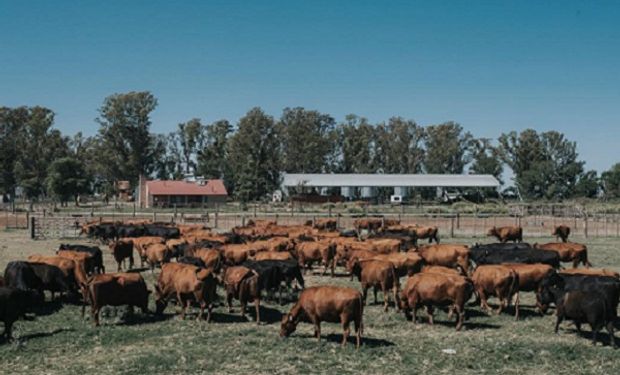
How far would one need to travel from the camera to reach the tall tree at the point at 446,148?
11556 cm

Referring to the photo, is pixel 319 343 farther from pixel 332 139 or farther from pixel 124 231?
pixel 332 139

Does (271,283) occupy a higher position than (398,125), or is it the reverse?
(398,125)

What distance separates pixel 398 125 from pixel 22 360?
106729 millimetres

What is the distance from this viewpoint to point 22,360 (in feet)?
38.9

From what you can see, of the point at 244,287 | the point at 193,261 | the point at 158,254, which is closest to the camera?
the point at 244,287

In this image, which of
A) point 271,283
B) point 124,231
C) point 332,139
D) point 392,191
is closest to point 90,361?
point 271,283

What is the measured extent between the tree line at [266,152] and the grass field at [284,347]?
2833 inches

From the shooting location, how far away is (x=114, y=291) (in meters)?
14.7

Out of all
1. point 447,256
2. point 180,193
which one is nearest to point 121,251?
point 447,256

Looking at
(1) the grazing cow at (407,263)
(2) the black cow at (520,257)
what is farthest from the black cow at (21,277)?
(2) the black cow at (520,257)

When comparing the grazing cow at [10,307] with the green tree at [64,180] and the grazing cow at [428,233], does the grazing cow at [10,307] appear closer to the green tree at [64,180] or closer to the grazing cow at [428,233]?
the grazing cow at [428,233]

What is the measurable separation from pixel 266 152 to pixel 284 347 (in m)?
93.3

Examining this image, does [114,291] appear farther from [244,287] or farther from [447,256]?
[447,256]

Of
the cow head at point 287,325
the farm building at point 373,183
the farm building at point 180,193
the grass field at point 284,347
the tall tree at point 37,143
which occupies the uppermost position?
the tall tree at point 37,143
